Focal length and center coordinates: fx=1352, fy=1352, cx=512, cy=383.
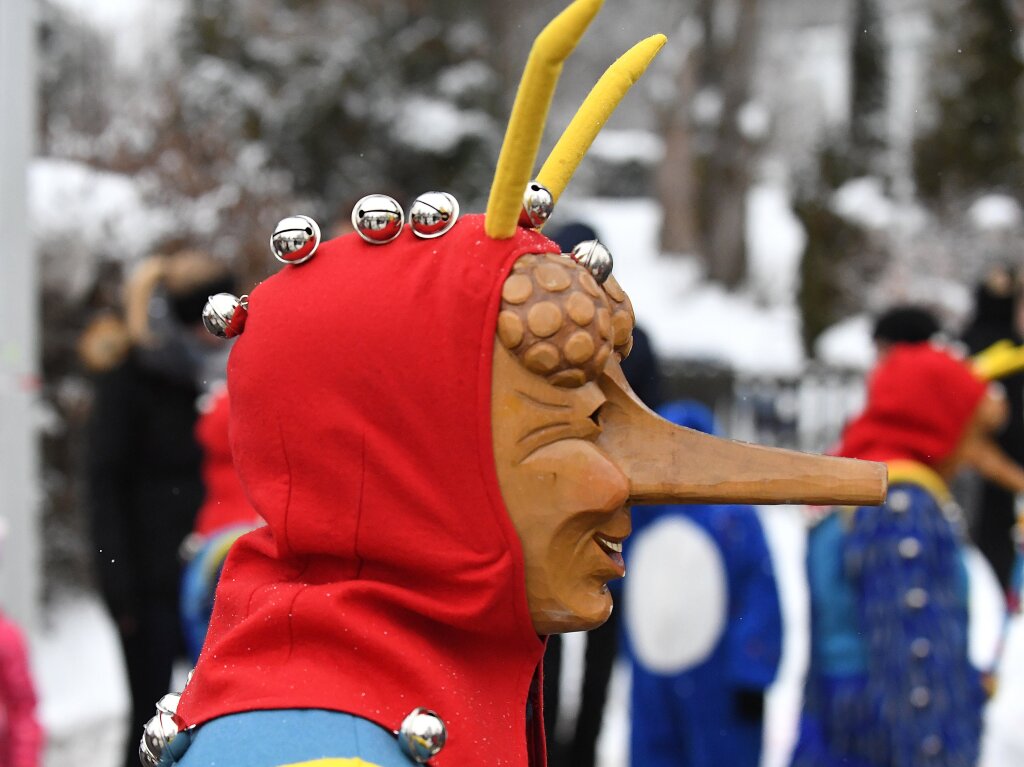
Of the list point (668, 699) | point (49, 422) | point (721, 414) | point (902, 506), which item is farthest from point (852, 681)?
point (721, 414)

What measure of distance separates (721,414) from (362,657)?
49.1ft

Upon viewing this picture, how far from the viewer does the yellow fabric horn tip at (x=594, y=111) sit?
5.84 feet

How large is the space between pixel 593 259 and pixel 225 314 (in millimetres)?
480

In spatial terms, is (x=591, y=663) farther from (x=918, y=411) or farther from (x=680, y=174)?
Result: (x=680, y=174)

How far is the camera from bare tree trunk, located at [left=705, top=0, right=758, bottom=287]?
25375 millimetres

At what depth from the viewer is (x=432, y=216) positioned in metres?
1.70

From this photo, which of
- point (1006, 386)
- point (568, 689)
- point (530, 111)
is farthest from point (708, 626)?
point (1006, 386)

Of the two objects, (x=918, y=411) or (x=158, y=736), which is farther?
(x=918, y=411)

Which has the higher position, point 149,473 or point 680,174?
point 680,174

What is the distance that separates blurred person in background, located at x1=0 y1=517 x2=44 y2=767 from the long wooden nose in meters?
2.68

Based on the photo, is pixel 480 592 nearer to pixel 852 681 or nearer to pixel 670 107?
pixel 852 681

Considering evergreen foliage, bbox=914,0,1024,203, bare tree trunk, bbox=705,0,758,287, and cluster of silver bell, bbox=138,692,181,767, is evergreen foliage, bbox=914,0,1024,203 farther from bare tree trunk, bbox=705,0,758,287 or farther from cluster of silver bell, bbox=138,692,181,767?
cluster of silver bell, bbox=138,692,181,767

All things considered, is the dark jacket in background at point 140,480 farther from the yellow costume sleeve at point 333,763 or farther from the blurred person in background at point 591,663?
the yellow costume sleeve at point 333,763

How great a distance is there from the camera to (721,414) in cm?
1630
